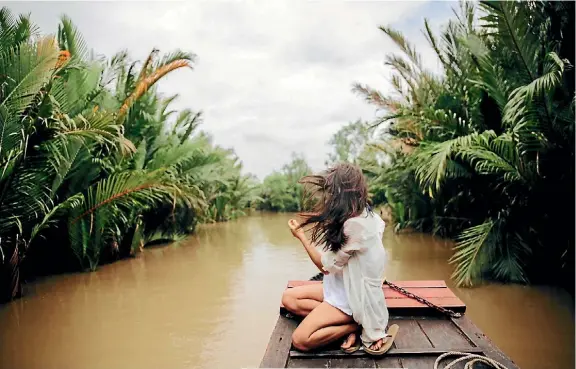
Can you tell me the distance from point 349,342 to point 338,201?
2.72 ft

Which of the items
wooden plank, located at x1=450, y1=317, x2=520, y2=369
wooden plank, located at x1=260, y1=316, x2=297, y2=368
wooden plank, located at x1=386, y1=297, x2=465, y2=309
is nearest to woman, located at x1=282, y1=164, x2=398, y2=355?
wooden plank, located at x1=260, y1=316, x2=297, y2=368

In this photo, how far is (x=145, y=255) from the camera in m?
9.07

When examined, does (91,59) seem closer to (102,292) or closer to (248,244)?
(102,292)

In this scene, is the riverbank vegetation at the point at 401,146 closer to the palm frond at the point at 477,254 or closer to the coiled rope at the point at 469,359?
the palm frond at the point at 477,254

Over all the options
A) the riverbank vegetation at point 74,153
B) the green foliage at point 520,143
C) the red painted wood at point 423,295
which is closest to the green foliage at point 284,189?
the riverbank vegetation at point 74,153

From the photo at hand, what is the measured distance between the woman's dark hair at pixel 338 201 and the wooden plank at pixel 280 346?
0.65m

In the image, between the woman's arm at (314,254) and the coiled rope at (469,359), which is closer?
the coiled rope at (469,359)

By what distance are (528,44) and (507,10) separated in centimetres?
47

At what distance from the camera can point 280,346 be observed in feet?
9.87

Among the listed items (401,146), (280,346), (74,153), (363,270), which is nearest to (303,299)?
(280,346)

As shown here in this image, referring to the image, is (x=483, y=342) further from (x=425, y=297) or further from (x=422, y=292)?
(x=422, y=292)

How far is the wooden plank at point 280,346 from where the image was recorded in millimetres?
2781

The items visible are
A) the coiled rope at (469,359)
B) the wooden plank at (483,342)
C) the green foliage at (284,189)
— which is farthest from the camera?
the green foliage at (284,189)

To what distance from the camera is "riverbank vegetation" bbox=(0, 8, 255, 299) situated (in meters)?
5.54
